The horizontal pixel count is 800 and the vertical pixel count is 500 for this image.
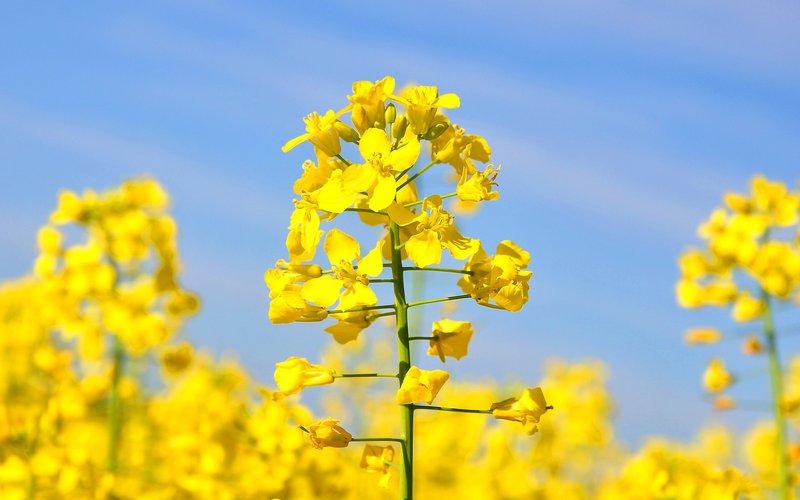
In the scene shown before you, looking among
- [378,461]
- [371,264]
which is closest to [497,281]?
[371,264]

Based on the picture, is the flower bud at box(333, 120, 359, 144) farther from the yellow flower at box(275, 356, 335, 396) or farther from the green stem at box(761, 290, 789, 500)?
the green stem at box(761, 290, 789, 500)

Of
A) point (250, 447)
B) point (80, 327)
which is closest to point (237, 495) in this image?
point (250, 447)

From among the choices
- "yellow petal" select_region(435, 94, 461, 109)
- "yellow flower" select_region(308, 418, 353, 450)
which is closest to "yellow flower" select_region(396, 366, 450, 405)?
"yellow flower" select_region(308, 418, 353, 450)

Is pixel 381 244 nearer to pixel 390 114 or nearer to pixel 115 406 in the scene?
pixel 390 114

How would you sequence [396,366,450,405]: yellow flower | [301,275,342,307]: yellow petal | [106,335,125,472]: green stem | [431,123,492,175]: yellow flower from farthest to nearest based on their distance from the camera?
[106,335,125,472]: green stem → [431,123,492,175]: yellow flower → [301,275,342,307]: yellow petal → [396,366,450,405]: yellow flower

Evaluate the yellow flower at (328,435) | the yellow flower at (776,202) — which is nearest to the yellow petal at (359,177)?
the yellow flower at (328,435)

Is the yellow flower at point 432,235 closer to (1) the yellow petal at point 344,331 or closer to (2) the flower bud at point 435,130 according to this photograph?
(2) the flower bud at point 435,130

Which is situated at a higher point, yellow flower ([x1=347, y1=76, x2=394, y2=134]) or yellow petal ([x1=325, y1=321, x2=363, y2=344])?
yellow flower ([x1=347, y1=76, x2=394, y2=134])
